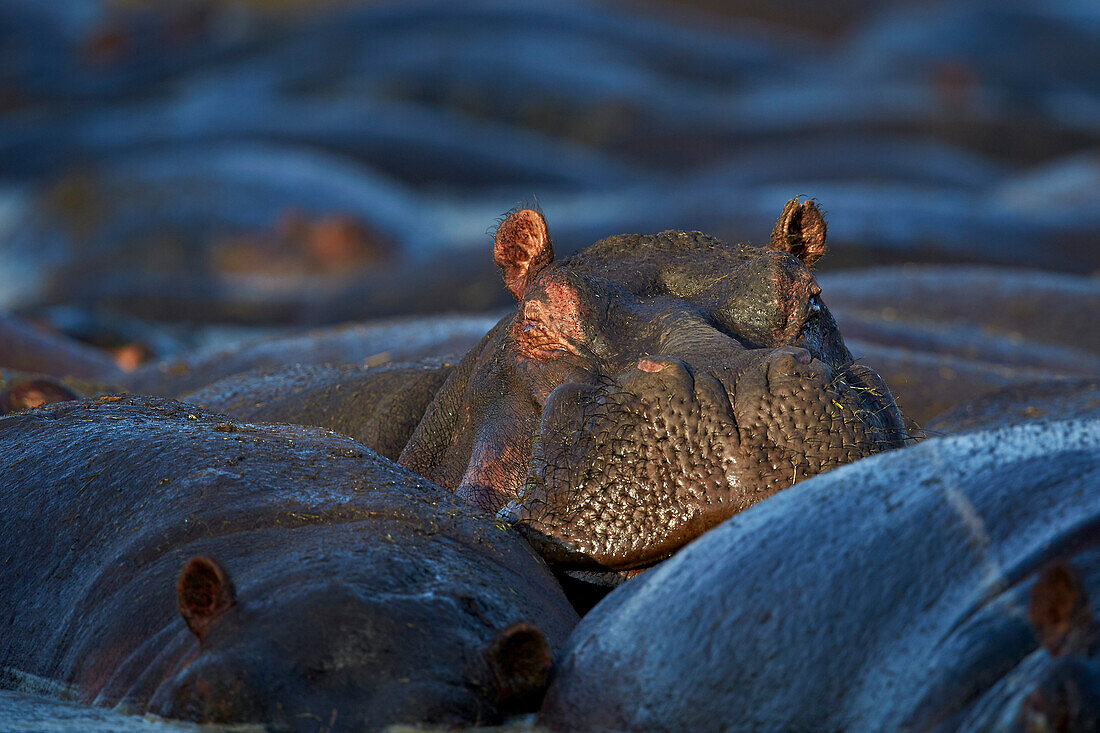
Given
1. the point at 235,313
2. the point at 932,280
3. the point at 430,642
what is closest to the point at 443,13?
the point at 235,313

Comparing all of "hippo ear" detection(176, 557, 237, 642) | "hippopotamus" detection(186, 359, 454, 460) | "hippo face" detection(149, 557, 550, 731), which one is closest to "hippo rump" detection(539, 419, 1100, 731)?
"hippo face" detection(149, 557, 550, 731)

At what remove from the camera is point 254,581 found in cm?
240

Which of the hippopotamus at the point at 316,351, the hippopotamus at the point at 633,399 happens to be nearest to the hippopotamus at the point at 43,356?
the hippopotamus at the point at 316,351

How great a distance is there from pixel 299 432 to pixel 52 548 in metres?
0.60

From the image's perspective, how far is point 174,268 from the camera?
13.2 metres

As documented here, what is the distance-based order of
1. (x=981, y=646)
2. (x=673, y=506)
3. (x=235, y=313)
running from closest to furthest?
(x=981, y=646)
(x=673, y=506)
(x=235, y=313)

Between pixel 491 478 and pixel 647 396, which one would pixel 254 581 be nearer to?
pixel 647 396

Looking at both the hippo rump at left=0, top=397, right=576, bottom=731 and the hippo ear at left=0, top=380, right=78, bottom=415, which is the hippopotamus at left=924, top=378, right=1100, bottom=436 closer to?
the hippo rump at left=0, top=397, right=576, bottom=731

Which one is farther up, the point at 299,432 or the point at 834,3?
the point at 834,3

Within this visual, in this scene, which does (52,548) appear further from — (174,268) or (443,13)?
(443,13)

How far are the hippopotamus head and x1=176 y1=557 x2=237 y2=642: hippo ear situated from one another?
74 cm

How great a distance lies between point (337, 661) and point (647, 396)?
2.74ft

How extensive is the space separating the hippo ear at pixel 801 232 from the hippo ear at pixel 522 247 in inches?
21.8

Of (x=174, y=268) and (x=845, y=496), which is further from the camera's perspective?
(x=174, y=268)
